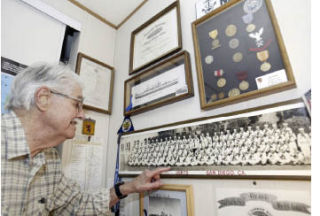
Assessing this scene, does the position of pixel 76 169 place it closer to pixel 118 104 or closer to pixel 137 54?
pixel 118 104

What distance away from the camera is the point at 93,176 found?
46.8 inches

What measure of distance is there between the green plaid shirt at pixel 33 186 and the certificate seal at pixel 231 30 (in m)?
0.97

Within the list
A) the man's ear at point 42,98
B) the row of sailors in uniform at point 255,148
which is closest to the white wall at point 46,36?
the man's ear at point 42,98

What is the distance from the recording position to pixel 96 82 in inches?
53.1

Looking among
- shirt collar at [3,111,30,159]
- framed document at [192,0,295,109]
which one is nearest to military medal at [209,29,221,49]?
framed document at [192,0,295,109]

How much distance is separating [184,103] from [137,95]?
0.38 meters

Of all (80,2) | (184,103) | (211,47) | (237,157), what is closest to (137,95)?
(184,103)

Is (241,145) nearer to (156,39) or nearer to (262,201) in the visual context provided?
(262,201)

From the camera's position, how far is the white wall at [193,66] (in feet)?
2.01

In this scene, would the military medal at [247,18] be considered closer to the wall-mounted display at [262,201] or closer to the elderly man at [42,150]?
the wall-mounted display at [262,201]

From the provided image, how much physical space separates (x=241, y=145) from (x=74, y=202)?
82 centimetres

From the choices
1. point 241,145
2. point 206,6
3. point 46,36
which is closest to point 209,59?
point 206,6

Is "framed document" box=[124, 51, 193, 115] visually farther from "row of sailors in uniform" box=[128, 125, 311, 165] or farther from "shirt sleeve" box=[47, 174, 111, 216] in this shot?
"shirt sleeve" box=[47, 174, 111, 216]

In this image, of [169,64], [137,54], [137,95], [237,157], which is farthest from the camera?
[137,54]
